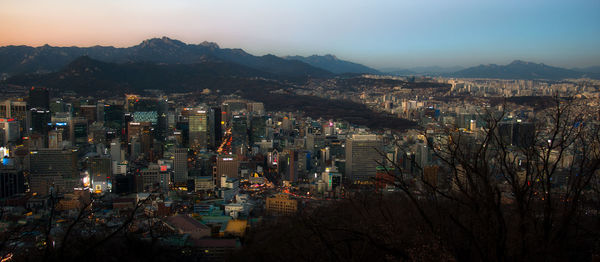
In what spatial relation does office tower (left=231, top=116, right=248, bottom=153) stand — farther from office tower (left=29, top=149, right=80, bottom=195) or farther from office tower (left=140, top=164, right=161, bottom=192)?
office tower (left=29, top=149, right=80, bottom=195)

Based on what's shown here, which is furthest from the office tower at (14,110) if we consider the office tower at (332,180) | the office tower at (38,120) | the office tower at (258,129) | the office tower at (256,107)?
the office tower at (332,180)

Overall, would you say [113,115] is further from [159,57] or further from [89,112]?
[159,57]

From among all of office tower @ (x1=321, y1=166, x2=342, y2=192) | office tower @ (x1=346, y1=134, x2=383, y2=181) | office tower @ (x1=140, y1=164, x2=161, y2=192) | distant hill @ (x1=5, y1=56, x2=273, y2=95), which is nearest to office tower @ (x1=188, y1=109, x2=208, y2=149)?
office tower @ (x1=140, y1=164, x2=161, y2=192)

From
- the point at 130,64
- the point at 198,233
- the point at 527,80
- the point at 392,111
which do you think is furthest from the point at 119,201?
the point at 130,64

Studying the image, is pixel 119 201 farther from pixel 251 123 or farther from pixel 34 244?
pixel 251 123

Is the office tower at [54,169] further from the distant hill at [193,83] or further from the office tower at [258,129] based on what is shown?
the distant hill at [193,83]

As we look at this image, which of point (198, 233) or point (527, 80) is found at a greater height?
point (527, 80)

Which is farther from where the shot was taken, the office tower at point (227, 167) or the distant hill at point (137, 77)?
the distant hill at point (137, 77)
